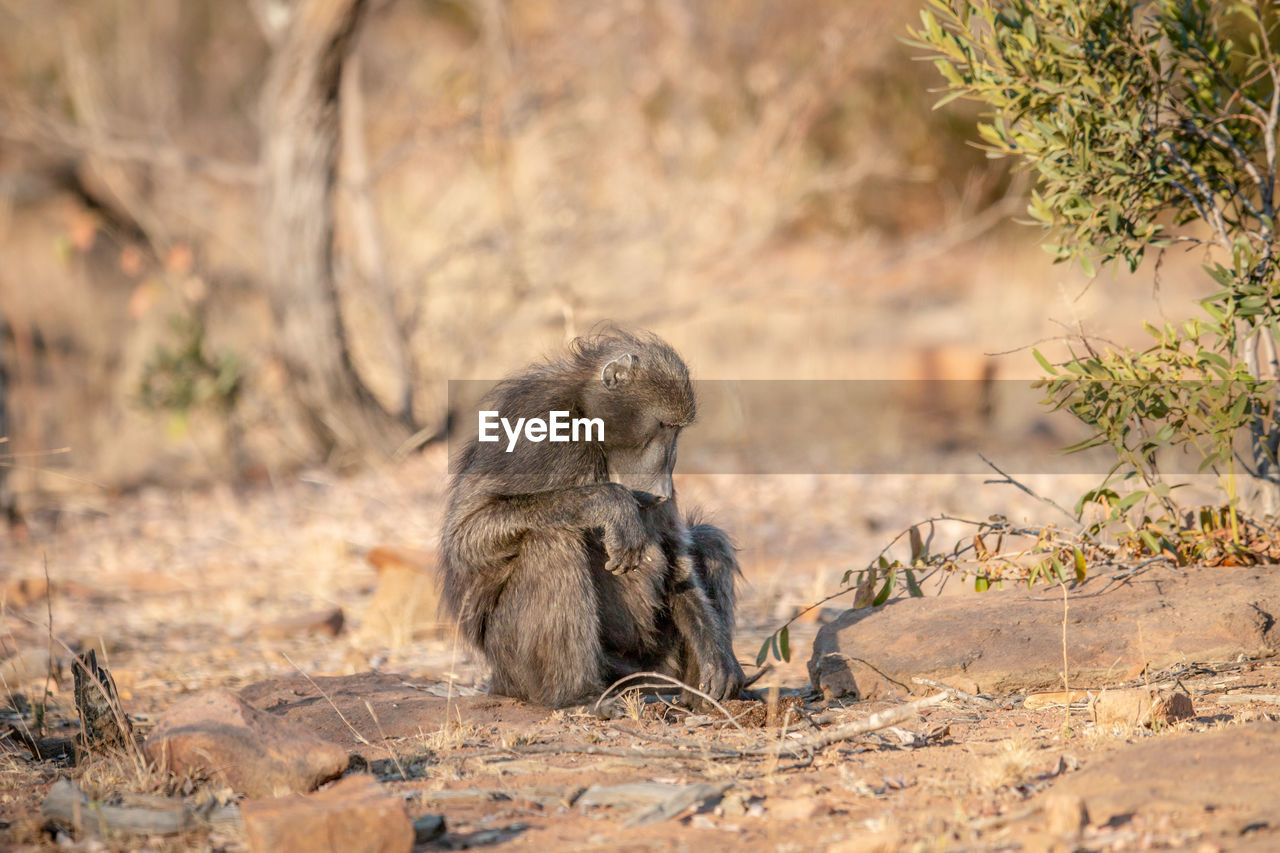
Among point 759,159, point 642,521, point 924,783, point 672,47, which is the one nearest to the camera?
A: point 924,783

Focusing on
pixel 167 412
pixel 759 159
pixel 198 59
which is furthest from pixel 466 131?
pixel 198 59

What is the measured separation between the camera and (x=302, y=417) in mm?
10125

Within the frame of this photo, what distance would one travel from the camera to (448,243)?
36.0 ft

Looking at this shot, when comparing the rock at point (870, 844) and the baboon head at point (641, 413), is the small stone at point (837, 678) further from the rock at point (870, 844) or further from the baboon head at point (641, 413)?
the rock at point (870, 844)

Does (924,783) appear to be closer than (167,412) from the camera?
Yes

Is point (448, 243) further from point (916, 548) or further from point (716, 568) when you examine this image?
point (916, 548)

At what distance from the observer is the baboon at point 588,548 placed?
3.95m

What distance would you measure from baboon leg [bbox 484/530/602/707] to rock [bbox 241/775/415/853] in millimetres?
1208

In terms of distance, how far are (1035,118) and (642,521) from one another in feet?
6.85

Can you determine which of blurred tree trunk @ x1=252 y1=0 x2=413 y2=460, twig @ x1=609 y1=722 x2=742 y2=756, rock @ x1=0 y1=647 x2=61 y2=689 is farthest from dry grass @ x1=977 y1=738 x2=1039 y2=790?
blurred tree trunk @ x1=252 y1=0 x2=413 y2=460

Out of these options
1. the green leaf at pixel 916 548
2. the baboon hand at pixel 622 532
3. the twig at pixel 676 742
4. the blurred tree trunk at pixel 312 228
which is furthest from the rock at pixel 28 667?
the blurred tree trunk at pixel 312 228

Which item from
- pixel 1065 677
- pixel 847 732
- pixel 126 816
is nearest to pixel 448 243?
pixel 1065 677

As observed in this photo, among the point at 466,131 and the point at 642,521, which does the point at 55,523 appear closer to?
the point at 466,131

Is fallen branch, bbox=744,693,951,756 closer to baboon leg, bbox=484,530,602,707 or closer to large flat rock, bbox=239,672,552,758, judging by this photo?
baboon leg, bbox=484,530,602,707
